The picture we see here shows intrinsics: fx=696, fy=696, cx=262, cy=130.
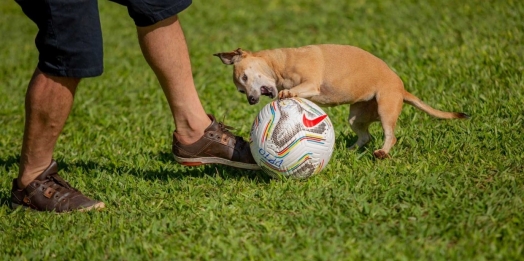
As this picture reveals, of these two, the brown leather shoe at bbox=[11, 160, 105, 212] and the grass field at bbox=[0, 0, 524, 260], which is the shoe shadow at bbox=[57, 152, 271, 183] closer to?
the grass field at bbox=[0, 0, 524, 260]

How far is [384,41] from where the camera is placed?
25.4 feet

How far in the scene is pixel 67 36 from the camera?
13.0 feet

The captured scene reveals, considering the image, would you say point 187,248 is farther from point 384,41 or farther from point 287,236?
point 384,41

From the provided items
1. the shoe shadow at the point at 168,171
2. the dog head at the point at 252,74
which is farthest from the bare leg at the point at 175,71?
the dog head at the point at 252,74

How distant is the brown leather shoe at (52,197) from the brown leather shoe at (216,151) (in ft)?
2.12

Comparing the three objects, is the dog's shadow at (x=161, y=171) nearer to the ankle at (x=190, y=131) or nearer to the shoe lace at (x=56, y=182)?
the ankle at (x=190, y=131)

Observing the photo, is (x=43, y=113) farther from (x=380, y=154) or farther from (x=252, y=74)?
(x=380, y=154)

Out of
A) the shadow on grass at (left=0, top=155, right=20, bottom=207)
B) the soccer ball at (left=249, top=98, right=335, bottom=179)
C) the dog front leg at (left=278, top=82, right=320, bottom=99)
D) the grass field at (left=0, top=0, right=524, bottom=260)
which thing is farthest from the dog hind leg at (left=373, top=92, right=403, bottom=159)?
the shadow on grass at (left=0, top=155, right=20, bottom=207)

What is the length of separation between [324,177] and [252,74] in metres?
1.28

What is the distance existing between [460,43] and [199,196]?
13.3ft

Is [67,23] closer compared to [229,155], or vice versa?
[67,23]

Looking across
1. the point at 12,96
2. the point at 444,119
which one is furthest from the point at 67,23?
the point at 12,96

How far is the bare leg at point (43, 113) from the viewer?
411 cm

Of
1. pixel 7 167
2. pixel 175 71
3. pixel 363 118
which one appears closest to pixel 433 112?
pixel 363 118
